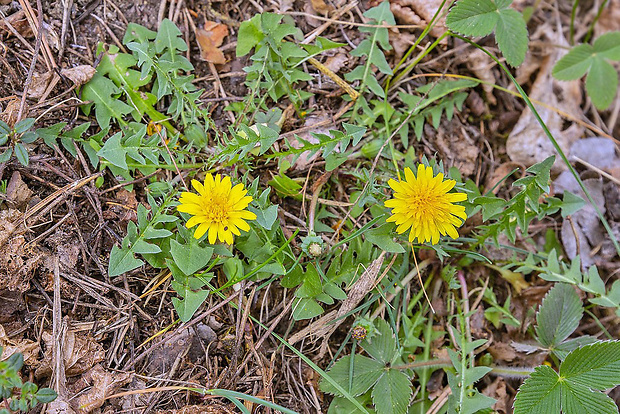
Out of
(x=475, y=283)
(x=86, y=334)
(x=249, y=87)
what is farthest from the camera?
(x=475, y=283)

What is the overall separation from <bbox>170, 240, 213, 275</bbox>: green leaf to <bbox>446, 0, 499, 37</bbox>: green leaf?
5.90 feet

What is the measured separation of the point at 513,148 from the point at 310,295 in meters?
1.83

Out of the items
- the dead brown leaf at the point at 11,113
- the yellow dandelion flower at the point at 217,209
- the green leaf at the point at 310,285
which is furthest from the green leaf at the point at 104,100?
the green leaf at the point at 310,285

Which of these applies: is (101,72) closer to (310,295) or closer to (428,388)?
(310,295)

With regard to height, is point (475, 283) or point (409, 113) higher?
point (409, 113)

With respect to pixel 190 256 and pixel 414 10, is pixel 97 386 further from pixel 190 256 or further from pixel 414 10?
pixel 414 10

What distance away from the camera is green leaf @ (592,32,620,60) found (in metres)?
3.19

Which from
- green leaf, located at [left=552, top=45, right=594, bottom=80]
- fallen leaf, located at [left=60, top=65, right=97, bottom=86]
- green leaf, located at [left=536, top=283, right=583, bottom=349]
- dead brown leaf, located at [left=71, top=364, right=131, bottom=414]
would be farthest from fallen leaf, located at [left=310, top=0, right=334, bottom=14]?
dead brown leaf, located at [left=71, top=364, right=131, bottom=414]

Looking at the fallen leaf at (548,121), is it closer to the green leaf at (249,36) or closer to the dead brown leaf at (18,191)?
the green leaf at (249,36)

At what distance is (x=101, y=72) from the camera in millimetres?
2576

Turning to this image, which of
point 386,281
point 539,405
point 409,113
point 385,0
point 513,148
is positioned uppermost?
point 385,0

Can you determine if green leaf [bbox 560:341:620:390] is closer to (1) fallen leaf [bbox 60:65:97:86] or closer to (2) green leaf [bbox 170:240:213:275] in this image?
(2) green leaf [bbox 170:240:213:275]

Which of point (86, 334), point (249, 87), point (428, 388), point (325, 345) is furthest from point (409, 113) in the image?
point (86, 334)

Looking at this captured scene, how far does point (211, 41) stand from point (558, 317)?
2.57 m
